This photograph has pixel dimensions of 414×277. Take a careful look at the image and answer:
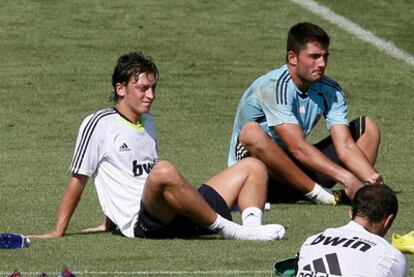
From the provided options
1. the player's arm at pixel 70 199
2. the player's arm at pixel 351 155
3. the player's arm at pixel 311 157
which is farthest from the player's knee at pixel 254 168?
the player's arm at pixel 351 155

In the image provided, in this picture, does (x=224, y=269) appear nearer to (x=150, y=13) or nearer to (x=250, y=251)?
(x=250, y=251)

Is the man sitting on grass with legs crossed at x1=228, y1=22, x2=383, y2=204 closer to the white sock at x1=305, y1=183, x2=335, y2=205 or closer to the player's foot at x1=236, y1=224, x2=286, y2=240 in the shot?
the white sock at x1=305, y1=183, x2=335, y2=205

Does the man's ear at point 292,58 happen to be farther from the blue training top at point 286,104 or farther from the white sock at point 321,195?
the white sock at point 321,195

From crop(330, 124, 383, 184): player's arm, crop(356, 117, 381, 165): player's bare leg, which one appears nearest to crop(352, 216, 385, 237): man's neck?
crop(330, 124, 383, 184): player's arm

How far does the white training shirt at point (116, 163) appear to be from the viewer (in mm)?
10586

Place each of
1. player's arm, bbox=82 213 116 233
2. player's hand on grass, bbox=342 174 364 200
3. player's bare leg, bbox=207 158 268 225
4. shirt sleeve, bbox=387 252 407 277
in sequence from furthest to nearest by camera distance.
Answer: player's hand on grass, bbox=342 174 364 200 → player's arm, bbox=82 213 116 233 → player's bare leg, bbox=207 158 268 225 → shirt sleeve, bbox=387 252 407 277

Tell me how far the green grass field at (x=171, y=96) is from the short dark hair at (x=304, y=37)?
4.23 ft

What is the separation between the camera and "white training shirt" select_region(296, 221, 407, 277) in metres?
7.65

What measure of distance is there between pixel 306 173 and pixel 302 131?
1.48 feet

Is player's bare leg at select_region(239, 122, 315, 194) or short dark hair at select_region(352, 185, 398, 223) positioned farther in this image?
player's bare leg at select_region(239, 122, 315, 194)

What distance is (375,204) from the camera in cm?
782

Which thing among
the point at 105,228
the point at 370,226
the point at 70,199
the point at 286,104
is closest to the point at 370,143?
the point at 286,104

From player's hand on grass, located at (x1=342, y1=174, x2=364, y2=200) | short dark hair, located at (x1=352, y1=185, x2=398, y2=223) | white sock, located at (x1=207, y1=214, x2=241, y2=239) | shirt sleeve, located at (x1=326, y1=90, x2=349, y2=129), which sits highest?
short dark hair, located at (x1=352, y1=185, x2=398, y2=223)

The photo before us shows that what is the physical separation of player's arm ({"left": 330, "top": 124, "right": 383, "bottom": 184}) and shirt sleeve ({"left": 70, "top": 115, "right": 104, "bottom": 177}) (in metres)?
2.63
